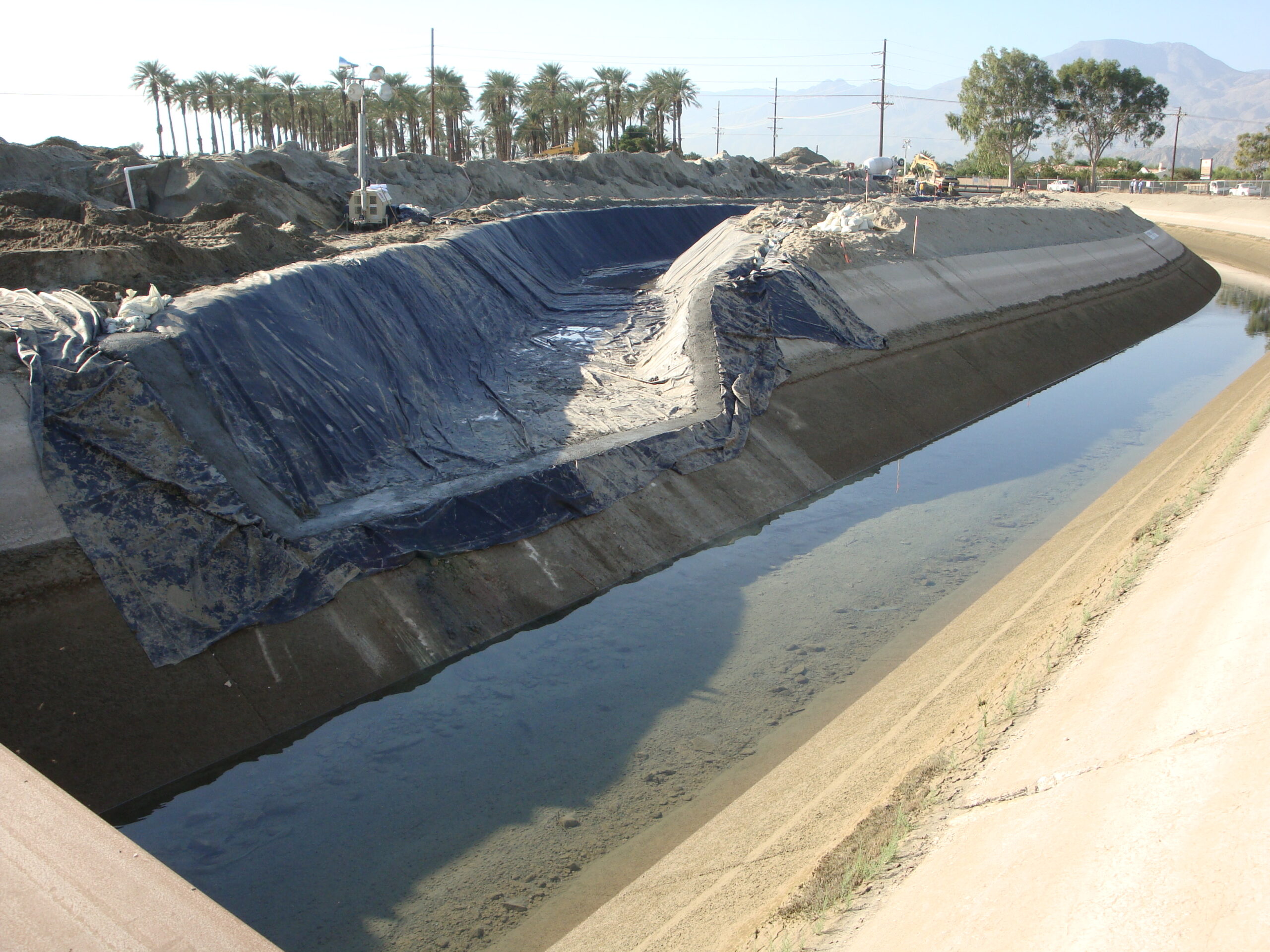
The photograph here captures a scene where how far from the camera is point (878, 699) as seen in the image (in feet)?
30.2

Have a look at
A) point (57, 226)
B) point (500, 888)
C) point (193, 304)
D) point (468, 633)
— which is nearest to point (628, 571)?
point (468, 633)

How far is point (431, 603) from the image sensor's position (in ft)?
34.3

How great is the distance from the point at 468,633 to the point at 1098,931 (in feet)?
24.4

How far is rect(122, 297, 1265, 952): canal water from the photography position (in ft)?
23.3

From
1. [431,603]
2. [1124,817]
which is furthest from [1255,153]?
[1124,817]

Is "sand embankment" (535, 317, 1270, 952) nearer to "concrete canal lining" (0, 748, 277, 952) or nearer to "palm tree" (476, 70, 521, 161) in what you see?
"concrete canal lining" (0, 748, 277, 952)

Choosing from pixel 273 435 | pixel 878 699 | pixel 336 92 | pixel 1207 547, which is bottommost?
pixel 878 699

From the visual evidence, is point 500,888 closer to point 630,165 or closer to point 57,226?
point 57,226

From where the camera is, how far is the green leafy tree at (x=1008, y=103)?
78438 millimetres

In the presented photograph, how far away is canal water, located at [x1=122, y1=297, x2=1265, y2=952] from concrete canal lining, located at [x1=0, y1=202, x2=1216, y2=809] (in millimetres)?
348

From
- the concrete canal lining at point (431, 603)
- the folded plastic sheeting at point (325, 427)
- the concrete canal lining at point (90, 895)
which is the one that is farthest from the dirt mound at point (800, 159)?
the concrete canal lining at point (90, 895)

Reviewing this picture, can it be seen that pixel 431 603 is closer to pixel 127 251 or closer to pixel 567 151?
pixel 127 251

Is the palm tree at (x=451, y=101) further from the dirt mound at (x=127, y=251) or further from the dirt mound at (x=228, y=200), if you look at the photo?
the dirt mound at (x=127, y=251)

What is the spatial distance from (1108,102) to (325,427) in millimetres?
88671
